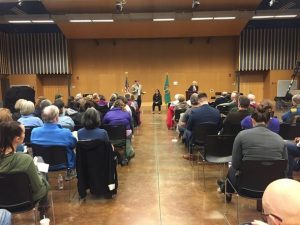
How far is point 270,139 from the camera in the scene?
3.10m

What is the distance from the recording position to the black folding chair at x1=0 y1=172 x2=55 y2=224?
2648mm

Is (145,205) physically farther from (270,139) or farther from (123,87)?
(123,87)

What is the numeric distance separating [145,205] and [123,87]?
1336 centimetres

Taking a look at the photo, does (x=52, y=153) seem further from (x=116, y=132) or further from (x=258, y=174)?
(x=258, y=174)

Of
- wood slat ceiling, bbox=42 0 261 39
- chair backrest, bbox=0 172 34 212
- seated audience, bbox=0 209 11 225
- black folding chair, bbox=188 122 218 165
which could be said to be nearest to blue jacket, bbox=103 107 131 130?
black folding chair, bbox=188 122 218 165

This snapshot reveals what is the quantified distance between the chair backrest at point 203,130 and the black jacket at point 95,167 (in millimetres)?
1729

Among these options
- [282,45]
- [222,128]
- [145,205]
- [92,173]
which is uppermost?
[282,45]

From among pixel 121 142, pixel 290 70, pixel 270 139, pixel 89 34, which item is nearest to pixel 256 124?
pixel 270 139

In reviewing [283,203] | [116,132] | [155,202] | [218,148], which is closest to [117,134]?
[116,132]

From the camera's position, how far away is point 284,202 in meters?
1.13

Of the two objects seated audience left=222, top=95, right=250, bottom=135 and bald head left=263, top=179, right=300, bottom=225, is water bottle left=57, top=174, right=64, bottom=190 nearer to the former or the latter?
seated audience left=222, top=95, right=250, bottom=135

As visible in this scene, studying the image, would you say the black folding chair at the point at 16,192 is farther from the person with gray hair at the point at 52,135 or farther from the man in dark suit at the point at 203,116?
the man in dark suit at the point at 203,116

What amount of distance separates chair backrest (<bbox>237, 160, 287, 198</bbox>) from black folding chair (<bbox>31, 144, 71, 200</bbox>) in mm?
2208

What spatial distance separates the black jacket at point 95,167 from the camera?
3.93 m
